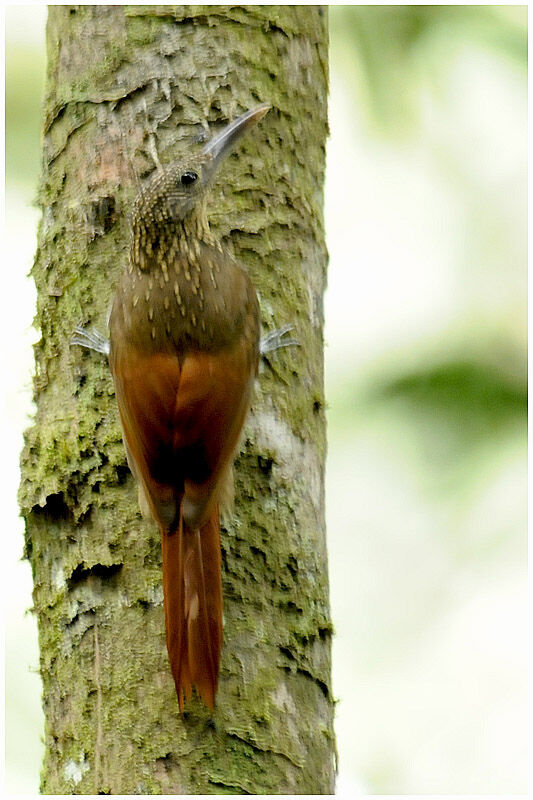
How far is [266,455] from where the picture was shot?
3.09 metres

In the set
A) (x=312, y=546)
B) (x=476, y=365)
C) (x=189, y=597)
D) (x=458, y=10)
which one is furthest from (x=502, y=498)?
(x=189, y=597)

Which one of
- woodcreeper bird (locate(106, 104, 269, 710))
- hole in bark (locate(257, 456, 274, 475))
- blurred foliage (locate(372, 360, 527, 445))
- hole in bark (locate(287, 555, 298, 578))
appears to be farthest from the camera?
blurred foliage (locate(372, 360, 527, 445))

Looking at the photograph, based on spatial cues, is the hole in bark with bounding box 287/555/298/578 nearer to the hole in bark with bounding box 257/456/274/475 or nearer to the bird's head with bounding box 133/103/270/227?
the hole in bark with bounding box 257/456/274/475

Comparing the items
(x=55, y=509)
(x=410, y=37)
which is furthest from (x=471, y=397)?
(x=55, y=509)

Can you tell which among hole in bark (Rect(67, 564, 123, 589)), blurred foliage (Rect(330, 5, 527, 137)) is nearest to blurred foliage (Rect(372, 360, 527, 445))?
blurred foliage (Rect(330, 5, 527, 137))

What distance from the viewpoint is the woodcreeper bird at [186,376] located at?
2803mm

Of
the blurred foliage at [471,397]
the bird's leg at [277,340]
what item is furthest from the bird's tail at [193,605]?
the blurred foliage at [471,397]

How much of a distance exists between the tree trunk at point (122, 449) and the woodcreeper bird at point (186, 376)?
0.06m

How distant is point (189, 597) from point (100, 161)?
1350mm

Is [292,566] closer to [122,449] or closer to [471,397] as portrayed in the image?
[122,449]

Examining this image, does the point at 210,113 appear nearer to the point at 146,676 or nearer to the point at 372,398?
the point at 146,676

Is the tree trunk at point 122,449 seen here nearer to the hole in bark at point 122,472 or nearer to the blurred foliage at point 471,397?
the hole in bark at point 122,472

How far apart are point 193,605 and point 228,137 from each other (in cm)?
137

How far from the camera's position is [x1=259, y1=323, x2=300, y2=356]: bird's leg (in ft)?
10.5
